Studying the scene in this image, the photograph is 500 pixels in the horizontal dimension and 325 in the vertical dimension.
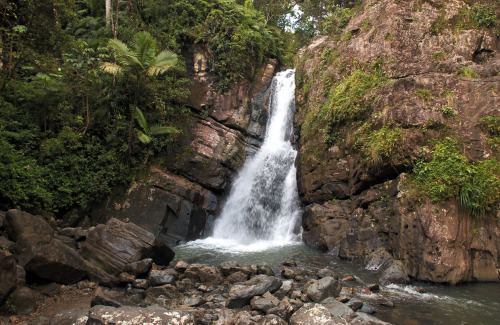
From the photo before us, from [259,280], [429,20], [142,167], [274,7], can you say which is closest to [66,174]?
[142,167]

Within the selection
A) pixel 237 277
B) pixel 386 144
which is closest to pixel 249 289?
pixel 237 277

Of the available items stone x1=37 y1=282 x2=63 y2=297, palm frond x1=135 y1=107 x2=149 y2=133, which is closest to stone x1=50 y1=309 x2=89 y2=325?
stone x1=37 y1=282 x2=63 y2=297

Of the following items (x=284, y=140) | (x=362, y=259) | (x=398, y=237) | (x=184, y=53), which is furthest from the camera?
(x=184, y=53)

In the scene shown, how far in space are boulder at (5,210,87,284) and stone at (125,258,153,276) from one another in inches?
38.1

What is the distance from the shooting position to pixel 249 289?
648 centimetres

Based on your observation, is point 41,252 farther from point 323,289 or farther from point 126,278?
point 323,289

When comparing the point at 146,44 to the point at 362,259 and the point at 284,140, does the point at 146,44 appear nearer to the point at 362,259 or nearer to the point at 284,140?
the point at 284,140

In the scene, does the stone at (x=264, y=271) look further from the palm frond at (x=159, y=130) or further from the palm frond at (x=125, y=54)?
the palm frond at (x=125, y=54)

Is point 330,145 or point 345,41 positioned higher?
point 345,41

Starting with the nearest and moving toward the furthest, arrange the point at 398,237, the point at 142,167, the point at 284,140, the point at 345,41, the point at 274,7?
the point at 398,237 < the point at 142,167 < the point at 345,41 < the point at 284,140 < the point at 274,7

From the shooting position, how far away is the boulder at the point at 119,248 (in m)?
7.83

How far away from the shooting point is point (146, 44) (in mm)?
12406

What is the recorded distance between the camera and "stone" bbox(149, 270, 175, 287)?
714 centimetres

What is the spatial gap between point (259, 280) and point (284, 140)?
11.2 meters
